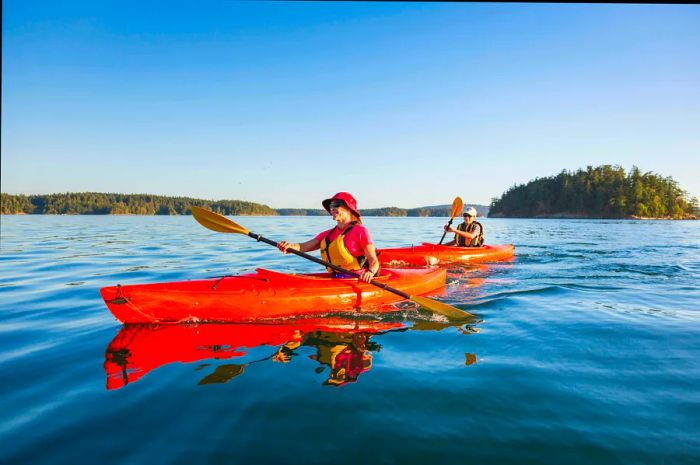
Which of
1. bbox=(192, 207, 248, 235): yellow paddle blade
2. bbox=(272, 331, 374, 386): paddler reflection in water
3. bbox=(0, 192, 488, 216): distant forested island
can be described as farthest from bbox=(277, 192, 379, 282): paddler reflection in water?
bbox=(0, 192, 488, 216): distant forested island

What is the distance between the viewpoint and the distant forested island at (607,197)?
82.1 meters

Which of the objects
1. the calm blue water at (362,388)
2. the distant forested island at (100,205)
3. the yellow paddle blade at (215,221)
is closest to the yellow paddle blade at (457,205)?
the calm blue water at (362,388)

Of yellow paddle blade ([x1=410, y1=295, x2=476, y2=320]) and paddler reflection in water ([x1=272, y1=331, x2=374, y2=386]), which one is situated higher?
yellow paddle blade ([x1=410, y1=295, x2=476, y2=320])

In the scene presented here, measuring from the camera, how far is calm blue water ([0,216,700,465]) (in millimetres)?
2787

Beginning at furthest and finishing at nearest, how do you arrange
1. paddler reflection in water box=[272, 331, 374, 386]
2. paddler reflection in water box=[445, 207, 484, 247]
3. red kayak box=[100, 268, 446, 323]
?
paddler reflection in water box=[445, 207, 484, 247], red kayak box=[100, 268, 446, 323], paddler reflection in water box=[272, 331, 374, 386]

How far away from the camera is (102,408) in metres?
3.31

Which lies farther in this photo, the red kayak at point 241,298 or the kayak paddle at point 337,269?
the kayak paddle at point 337,269

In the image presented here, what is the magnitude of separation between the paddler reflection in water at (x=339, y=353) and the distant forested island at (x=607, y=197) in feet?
311

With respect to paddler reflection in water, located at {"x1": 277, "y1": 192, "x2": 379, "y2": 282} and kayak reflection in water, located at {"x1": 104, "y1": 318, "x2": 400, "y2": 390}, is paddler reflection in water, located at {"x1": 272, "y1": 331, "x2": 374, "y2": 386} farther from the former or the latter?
paddler reflection in water, located at {"x1": 277, "y1": 192, "x2": 379, "y2": 282}

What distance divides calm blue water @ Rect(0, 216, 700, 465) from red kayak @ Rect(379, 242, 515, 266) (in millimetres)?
4208

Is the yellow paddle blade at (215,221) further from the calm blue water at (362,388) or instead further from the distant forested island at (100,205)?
the distant forested island at (100,205)

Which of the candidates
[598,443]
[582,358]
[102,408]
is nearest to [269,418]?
[102,408]

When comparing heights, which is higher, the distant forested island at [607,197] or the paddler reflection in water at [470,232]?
the distant forested island at [607,197]

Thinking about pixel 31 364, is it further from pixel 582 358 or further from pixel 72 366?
pixel 582 358
